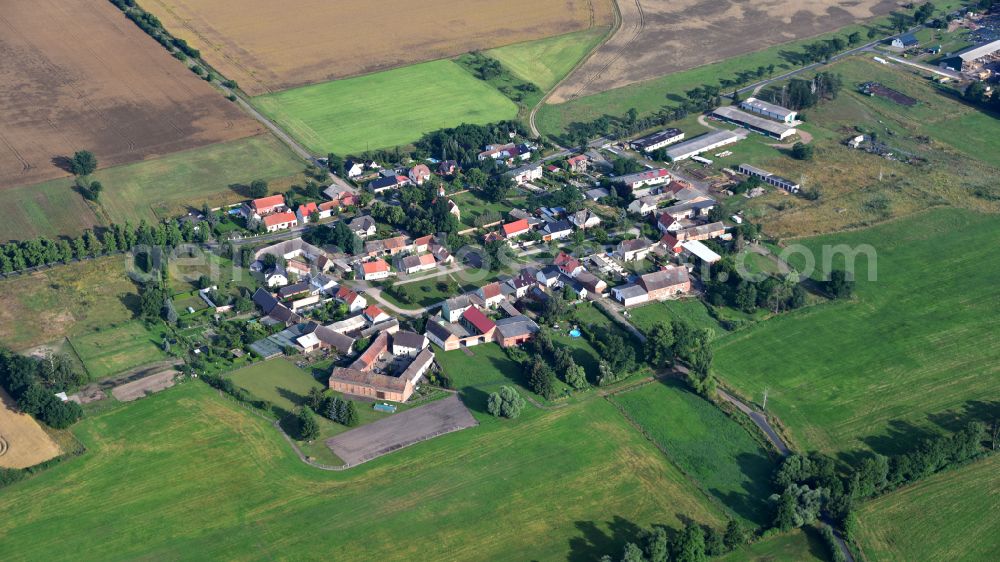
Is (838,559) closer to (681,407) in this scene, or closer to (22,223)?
(681,407)

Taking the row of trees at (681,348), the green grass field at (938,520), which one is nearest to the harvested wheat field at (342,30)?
the row of trees at (681,348)

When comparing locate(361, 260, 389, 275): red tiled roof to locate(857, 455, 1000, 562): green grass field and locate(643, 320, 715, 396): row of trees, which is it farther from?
locate(857, 455, 1000, 562): green grass field

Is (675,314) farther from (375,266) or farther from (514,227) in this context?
(375,266)

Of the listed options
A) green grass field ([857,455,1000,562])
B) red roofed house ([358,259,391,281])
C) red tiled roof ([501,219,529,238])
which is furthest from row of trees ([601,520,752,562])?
red tiled roof ([501,219,529,238])

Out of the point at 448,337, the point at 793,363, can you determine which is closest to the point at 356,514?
the point at 448,337

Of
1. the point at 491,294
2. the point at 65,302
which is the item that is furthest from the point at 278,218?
the point at 491,294

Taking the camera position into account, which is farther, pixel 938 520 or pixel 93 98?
pixel 93 98
